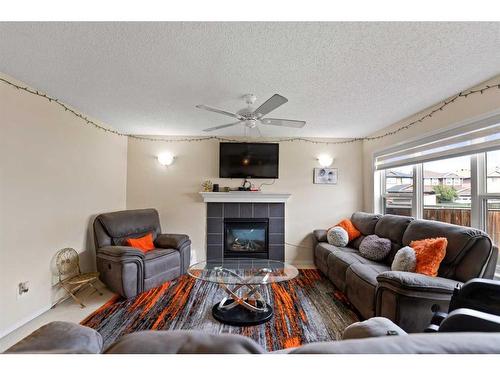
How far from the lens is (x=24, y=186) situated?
84.0 inches

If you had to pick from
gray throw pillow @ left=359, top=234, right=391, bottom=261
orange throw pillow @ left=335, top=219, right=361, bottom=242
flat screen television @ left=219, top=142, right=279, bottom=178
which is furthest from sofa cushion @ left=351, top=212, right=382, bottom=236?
flat screen television @ left=219, top=142, right=279, bottom=178

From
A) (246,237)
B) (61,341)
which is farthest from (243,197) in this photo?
(61,341)

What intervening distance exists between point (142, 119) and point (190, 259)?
2.31 metres

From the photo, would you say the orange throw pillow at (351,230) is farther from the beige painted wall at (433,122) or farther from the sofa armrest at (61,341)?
the sofa armrest at (61,341)

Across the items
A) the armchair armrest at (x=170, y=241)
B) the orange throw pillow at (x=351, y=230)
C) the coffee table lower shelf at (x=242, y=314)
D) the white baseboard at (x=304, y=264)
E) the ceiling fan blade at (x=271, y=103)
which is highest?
the ceiling fan blade at (x=271, y=103)

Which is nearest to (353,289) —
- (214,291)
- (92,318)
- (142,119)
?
(214,291)

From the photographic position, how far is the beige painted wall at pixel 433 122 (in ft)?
6.51

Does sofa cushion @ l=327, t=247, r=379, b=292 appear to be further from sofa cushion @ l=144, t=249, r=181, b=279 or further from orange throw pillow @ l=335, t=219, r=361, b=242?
sofa cushion @ l=144, t=249, r=181, b=279

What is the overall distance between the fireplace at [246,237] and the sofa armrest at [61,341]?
3.13m

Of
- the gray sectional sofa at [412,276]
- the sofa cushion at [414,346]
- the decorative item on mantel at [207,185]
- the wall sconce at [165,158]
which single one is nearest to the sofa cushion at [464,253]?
the gray sectional sofa at [412,276]

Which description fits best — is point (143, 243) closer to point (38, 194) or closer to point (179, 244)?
point (179, 244)

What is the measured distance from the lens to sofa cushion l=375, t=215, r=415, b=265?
2.65 metres

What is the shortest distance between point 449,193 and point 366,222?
3.48 feet
